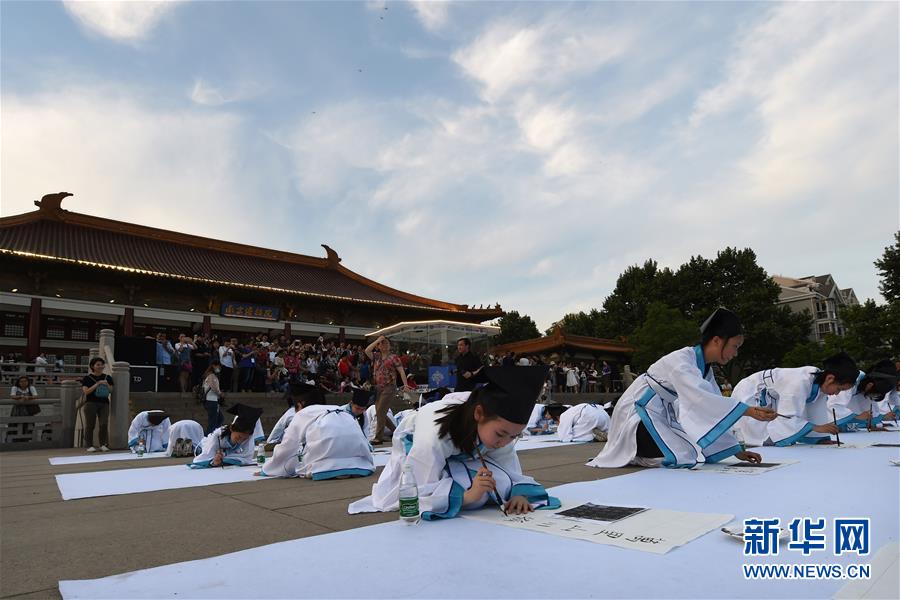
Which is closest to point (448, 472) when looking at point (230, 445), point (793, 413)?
point (230, 445)

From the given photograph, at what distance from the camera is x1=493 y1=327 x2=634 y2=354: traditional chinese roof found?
2820cm

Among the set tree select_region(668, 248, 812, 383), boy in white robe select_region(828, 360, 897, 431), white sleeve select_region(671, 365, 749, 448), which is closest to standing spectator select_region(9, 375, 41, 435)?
white sleeve select_region(671, 365, 749, 448)

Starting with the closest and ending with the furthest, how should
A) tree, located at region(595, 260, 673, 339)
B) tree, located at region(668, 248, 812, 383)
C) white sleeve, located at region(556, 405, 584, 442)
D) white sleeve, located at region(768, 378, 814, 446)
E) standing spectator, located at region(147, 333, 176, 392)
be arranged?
white sleeve, located at region(768, 378, 814, 446), white sleeve, located at region(556, 405, 584, 442), standing spectator, located at region(147, 333, 176, 392), tree, located at region(668, 248, 812, 383), tree, located at region(595, 260, 673, 339)

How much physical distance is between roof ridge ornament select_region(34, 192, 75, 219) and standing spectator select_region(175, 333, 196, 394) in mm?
9631

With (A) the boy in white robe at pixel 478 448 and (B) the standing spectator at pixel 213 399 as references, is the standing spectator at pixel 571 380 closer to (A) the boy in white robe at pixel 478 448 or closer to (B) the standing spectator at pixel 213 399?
(B) the standing spectator at pixel 213 399

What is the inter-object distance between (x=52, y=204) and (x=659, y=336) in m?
27.3

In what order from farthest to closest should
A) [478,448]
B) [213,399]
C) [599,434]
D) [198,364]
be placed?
[198,364] < [213,399] < [599,434] < [478,448]

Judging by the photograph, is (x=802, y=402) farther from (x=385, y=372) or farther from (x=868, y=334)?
(x=868, y=334)

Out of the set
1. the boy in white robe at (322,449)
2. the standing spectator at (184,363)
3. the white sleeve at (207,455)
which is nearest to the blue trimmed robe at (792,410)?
Result: the boy in white robe at (322,449)

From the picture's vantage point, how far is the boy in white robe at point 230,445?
234 inches

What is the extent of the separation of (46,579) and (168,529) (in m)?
0.87

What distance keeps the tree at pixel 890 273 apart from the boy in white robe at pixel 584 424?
991 inches

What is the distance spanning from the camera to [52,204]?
18391 millimetres

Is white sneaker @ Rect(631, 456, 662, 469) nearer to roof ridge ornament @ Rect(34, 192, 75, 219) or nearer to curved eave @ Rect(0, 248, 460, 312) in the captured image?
curved eave @ Rect(0, 248, 460, 312)
